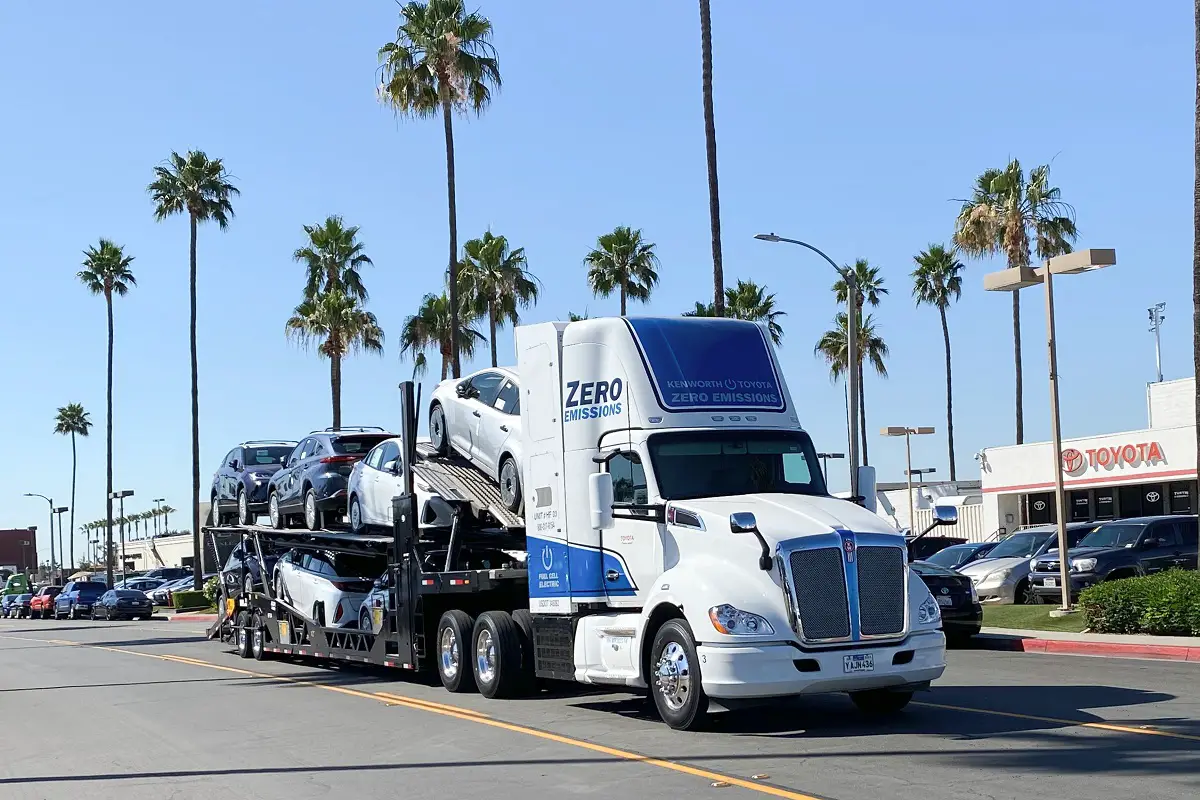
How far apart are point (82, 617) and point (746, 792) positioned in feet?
170

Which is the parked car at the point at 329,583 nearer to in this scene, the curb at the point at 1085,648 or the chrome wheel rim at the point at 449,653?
the chrome wheel rim at the point at 449,653

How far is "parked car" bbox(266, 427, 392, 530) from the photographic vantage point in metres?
20.0

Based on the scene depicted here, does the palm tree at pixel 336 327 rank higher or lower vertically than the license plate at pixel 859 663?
higher

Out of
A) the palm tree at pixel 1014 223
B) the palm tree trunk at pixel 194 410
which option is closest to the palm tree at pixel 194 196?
the palm tree trunk at pixel 194 410

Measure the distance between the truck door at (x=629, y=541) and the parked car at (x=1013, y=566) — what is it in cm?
1483

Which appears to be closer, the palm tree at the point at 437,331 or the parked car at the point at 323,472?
the parked car at the point at 323,472

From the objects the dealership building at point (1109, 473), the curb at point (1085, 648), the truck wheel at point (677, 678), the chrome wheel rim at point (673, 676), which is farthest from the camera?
the dealership building at point (1109, 473)

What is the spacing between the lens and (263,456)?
24.0 m

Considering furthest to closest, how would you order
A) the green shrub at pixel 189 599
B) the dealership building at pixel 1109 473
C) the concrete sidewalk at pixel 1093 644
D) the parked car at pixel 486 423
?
the green shrub at pixel 189 599 → the dealership building at pixel 1109 473 → the concrete sidewalk at pixel 1093 644 → the parked car at pixel 486 423

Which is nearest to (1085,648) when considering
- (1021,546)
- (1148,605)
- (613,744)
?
(1148,605)

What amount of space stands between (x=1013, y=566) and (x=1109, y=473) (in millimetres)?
17513

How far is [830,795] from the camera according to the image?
826 centimetres

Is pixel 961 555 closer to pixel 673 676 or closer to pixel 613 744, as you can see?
pixel 673 676

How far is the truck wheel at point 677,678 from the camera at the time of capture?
36.0 feet
